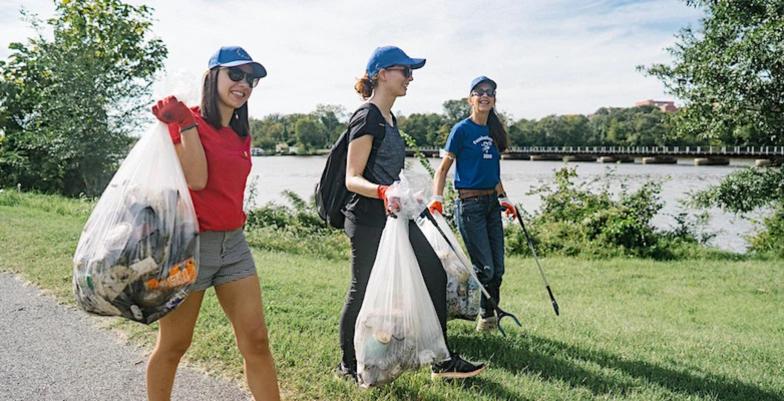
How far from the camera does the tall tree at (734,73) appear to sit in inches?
391

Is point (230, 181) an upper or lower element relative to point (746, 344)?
upper

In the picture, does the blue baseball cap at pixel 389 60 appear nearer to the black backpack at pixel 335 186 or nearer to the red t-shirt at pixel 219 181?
the black backpack at pixel 335 186

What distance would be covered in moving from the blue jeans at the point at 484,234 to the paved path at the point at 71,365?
2.01m

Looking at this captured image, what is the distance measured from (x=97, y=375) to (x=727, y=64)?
1052 cm

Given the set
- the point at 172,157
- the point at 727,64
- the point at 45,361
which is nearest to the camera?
the point at 172,157

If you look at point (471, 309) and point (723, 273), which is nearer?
point (471, 309)

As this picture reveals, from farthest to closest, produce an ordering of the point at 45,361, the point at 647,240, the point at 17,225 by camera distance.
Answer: the point at 647,240 < the point at 17,225 < the point at 45,361

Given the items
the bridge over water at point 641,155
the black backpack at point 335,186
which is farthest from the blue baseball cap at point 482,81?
the bridge over water at point 641,155

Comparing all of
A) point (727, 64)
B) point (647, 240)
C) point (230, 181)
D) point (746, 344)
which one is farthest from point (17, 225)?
point (727, 64)

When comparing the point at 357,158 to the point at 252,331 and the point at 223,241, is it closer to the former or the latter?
the point at 223,241

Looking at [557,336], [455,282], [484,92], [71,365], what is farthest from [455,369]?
[71,365]

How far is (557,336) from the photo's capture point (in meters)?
4.73

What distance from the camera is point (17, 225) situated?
939 centimetres

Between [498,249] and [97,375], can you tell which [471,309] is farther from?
[97,375]
